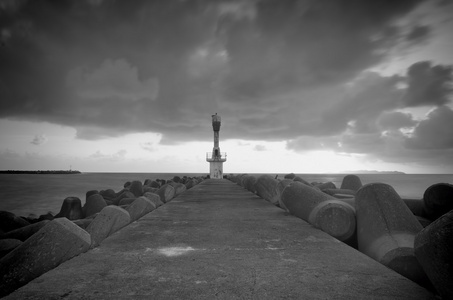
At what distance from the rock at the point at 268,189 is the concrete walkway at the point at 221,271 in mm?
3264

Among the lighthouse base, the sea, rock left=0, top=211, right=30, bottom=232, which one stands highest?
the lighthouse base

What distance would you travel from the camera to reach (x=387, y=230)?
2.32 m

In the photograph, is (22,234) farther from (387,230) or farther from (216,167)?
(216,167)

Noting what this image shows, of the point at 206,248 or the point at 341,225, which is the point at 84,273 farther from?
the point at 341,225

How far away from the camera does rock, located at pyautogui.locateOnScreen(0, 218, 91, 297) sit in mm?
1719

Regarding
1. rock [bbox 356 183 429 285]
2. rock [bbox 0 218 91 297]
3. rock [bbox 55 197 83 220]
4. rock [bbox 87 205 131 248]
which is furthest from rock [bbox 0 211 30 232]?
rock [bbox 356 183 429 285]

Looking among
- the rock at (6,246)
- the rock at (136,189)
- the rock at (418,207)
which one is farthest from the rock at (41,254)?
the rock at (136,189)

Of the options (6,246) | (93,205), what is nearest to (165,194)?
(93,205)

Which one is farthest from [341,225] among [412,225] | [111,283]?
[111,283]

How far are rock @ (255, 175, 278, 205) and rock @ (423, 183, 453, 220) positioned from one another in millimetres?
2767

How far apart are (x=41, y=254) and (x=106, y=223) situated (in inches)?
45.0

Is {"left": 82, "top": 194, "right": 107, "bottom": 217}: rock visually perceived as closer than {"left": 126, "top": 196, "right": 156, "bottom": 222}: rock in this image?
No

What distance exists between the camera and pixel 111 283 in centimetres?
141

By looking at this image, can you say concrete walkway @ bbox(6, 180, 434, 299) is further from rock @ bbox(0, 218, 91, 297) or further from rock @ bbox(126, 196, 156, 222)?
rock @ bbox(126, 196, 156, 222)
